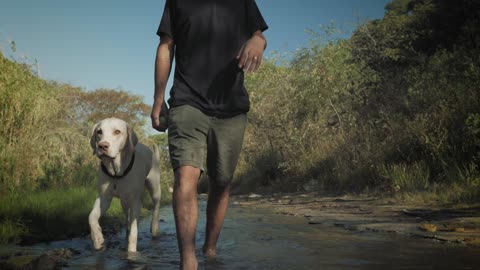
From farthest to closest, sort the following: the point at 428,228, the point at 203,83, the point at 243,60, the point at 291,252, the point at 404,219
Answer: the point at 404,219
the point at 428,228
the point at 291,252
the point at 203,83
the point at 243,60

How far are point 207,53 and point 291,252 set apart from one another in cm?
192

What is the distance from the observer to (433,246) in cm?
458

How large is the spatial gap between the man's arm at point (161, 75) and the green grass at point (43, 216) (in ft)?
7.48

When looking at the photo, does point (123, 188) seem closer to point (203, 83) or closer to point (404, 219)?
point (203, 83)

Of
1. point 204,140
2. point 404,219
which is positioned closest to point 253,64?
point 204,140

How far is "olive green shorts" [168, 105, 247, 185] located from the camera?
349 cm

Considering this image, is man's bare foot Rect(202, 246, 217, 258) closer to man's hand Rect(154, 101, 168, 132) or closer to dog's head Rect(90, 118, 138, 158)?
man's hand Rect(154, 101, 168, 132)

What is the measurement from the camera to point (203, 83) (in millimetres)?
3633

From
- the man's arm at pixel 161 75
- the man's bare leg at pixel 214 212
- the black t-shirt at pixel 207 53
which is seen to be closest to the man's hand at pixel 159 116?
the man's arm at pixel 161 75

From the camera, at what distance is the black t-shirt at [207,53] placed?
363 cm

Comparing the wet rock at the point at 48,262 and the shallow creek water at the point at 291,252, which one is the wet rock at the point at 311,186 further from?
the wet rock at the point at 48,262

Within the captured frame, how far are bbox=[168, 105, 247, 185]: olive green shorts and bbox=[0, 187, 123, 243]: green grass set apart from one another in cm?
241

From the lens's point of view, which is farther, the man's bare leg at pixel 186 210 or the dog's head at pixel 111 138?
the dog's head at pixel 111 138


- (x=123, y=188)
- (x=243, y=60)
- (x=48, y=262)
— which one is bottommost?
(x=48, y=262)
